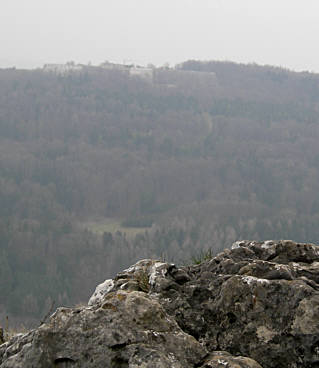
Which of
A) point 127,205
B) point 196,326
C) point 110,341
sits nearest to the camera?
point 110,341

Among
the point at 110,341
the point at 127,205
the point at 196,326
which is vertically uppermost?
the point at 110,341

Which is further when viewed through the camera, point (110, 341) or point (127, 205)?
point (127, 205)

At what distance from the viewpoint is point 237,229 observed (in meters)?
122

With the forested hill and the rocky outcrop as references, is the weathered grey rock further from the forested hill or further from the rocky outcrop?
the forested hill

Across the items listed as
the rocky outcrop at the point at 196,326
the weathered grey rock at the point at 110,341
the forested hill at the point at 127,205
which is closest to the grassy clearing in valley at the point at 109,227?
the forested hill at the point at 127,205

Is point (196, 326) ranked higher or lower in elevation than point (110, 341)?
lower

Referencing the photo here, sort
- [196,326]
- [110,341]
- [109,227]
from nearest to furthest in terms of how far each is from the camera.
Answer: [110,341]
[196,326]
[109,227]

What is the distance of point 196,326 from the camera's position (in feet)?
15.1

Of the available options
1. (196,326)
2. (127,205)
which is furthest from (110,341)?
(127,205)

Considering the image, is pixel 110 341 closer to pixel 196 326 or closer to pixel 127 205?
pixel 196 326

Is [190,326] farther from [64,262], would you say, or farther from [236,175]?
[236,175]

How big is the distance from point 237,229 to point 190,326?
392ft

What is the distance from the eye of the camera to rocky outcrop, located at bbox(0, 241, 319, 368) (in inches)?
156

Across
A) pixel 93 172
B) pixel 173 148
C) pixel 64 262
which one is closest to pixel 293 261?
pixel 64 262
